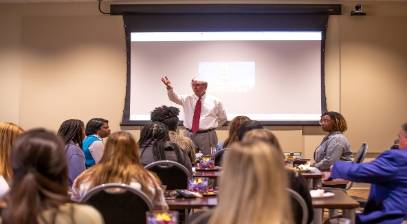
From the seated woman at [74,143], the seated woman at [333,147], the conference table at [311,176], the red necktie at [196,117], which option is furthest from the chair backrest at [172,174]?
the red necktie at [196,117]

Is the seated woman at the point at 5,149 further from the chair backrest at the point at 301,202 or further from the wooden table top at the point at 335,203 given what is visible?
the wooden table top at the point at 335,203

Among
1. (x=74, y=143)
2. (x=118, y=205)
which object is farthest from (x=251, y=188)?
(x=74, y=143)

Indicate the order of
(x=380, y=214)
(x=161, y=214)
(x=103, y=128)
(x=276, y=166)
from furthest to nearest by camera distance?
1. (x=103, y=128)
2. (x=380, y=214)
3. (x=161, y=214)
4. (x=276, y=166)

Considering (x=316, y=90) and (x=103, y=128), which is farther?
(x=316, y=90)

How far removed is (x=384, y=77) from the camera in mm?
7641

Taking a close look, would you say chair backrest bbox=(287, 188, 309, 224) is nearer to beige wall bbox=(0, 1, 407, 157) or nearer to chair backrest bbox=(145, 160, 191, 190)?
chair backrest bbox=(145, 160, 191, 190)

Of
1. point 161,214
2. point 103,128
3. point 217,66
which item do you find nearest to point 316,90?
point 217,66

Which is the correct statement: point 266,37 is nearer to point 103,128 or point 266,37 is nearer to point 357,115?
point 357,115

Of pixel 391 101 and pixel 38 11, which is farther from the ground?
pixel 38 11

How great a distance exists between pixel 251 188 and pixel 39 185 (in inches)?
24.1

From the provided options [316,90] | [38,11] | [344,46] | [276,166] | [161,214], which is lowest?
[161,214]

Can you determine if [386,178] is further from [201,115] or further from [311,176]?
[201,115]

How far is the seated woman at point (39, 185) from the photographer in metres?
1.53

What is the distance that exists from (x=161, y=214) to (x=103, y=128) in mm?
3611
